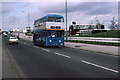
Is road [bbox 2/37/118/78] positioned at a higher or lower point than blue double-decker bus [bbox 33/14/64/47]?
lower

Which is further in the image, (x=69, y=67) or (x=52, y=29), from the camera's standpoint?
(x=52, y=29)

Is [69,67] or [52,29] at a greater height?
[52,29]

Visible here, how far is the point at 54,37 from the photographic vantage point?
24.2m

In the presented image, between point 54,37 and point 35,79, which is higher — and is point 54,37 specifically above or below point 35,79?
above

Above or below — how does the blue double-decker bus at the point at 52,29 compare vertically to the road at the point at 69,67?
above

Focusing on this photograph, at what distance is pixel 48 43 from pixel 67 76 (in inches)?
656

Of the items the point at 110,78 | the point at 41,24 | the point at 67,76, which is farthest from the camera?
the point at 41,24

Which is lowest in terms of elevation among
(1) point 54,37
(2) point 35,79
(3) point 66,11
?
(2) point 35,79

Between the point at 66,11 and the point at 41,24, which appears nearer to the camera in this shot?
the point at 41,24

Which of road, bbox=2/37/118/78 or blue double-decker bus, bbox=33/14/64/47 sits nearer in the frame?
road, bbox=2/37/118/78

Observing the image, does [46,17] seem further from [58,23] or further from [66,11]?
[66,11]

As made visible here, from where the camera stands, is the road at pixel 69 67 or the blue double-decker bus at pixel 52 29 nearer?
the road at pixel 69 67

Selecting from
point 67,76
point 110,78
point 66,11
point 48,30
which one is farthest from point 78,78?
point 66,11

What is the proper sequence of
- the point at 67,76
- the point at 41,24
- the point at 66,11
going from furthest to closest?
the point at 66,11
the point at 41,24
the point at 67,76
